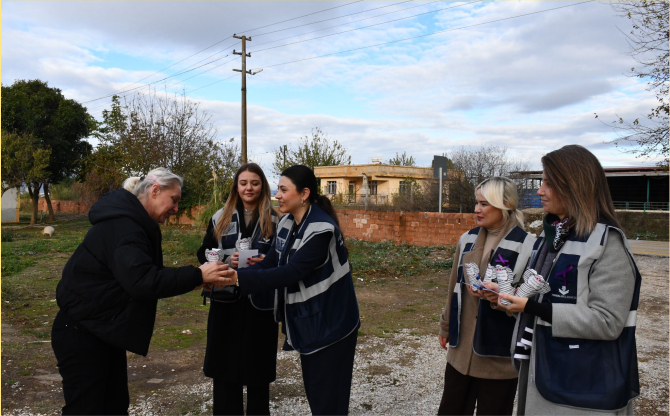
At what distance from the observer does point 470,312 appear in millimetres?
2967

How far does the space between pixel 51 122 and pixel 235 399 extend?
1329 inches

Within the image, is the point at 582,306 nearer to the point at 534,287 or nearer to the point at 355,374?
the point at 534,287

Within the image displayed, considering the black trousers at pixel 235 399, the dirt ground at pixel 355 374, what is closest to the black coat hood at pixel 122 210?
the black trousers at pixel 235 399

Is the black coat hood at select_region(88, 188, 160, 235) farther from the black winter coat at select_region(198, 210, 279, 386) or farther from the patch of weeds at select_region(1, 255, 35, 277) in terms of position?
the patch of weeds at select_region(1, 255, 35, 277)

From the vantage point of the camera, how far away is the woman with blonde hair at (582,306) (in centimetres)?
198

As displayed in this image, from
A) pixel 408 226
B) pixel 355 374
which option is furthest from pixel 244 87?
pixel 355 374

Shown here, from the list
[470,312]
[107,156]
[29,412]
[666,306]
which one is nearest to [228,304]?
[470,312]

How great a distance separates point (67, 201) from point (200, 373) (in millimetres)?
41520

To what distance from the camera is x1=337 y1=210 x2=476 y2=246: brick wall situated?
14.1m

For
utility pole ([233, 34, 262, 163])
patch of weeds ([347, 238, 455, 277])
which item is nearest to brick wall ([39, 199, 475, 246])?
patch of weeds ([347, 238, 455, 277])

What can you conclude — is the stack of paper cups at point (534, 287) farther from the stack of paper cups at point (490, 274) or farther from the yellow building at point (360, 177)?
the yellow building at point (360, 177)

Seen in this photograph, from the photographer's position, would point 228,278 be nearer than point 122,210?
No

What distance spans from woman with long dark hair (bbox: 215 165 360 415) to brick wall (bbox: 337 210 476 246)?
34.8 feet

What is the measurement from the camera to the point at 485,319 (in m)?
2.80
